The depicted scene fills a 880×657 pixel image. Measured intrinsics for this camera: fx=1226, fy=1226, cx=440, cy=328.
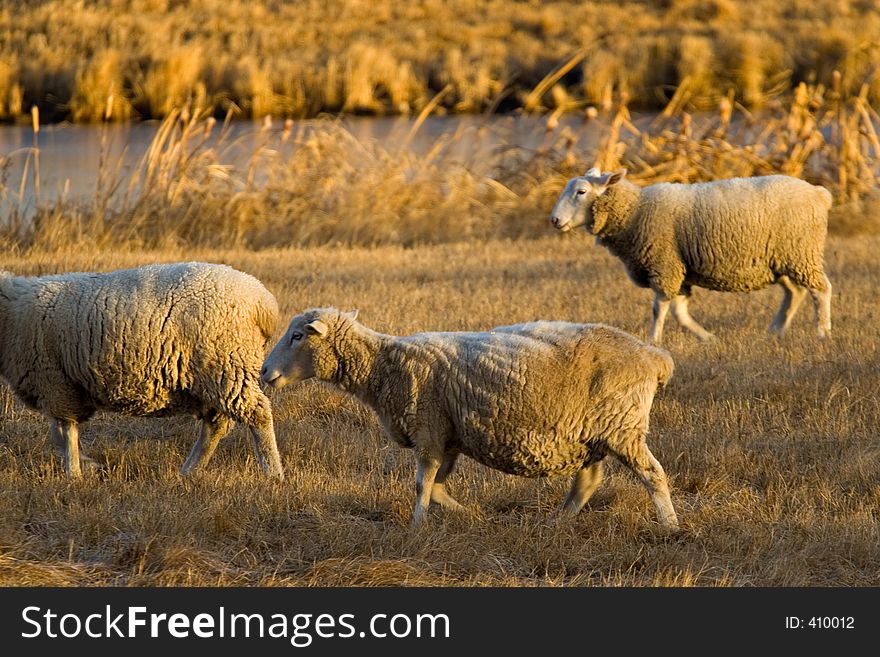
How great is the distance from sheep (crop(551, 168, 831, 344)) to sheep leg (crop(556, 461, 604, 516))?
3.75 metres

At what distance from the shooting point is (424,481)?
19.2ft

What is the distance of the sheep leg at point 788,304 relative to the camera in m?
10.1

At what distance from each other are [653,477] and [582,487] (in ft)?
1.50

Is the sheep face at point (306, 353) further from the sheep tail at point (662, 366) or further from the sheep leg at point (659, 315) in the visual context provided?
the sheep leg at point (659, 315)

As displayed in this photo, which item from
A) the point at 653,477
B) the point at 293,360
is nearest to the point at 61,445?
the point at 293,360

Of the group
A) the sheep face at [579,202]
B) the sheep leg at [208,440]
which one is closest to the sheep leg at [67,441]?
the sheep leg at [208,440]

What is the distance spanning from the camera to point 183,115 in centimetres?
1473

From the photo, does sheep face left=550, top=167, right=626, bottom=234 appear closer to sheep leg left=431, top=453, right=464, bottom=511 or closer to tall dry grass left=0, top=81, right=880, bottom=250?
sheep leg left=431, top=453, right=464, bottom=511

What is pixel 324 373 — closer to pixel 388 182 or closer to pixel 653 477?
pixel 653 477

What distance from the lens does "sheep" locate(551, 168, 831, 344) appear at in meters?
9.78

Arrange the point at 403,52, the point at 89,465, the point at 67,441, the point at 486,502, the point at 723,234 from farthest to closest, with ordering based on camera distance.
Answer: the point at 403,52 → the point at 723,234 → the point at 89,465 → the point at 67,441 → the point at 486,502

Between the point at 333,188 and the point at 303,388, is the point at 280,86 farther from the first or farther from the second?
the point at 303,388
